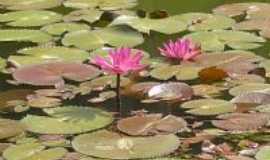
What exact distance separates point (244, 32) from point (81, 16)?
82 cm

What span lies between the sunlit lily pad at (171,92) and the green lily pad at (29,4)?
1.32 m

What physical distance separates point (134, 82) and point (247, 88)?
0.43m

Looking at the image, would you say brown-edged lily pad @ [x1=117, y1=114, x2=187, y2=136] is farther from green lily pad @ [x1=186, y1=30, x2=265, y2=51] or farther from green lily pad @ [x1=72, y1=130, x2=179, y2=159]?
green lily pad @ [x1=186, y1=30, x2=265, y2=51]

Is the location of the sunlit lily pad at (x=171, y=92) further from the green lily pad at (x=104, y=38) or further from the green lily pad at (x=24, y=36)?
the green lily pad at (x=24, y=36)

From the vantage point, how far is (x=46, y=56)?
315 centimetres

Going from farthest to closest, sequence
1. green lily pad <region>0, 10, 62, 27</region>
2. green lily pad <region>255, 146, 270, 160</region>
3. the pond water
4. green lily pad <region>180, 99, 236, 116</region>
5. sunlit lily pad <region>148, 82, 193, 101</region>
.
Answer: green lily pad <region>0, 10, 62, 27</region> < sunlit lily pad <region>148, 82, 193, 101</region> < green lily pad <region>180, 99, 236, 116</region> < the pond water < green lily pad <region>255, 146, 270, 160</region>

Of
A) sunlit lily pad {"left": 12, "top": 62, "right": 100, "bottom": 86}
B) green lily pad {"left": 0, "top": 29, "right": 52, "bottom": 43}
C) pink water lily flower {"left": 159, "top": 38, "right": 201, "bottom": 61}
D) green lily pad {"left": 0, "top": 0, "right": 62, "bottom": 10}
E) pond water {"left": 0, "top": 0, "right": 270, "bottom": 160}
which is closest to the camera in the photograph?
pond water {"left": 0, "top": 0, "right": 270, "bottom": 160}

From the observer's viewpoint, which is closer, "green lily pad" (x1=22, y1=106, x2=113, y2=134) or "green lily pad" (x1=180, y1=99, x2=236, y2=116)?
"green lily pad" (x1=22, y1=106, x2=113, y2=134)

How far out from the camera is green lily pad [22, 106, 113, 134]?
2.45 meters

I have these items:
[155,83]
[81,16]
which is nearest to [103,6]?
[81,16]

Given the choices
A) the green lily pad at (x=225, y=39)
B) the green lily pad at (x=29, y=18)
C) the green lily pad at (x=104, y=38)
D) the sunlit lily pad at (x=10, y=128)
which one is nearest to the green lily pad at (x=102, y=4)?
the green lily pad at (x=29, y=18)

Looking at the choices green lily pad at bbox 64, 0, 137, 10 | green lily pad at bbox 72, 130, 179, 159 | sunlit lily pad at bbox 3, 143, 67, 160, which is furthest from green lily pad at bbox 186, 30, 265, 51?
sunlit lily pad at bbox 3, 143, 67, 160

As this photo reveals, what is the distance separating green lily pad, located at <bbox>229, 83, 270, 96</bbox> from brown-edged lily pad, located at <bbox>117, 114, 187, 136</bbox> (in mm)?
307

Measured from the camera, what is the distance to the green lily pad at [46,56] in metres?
3.09
